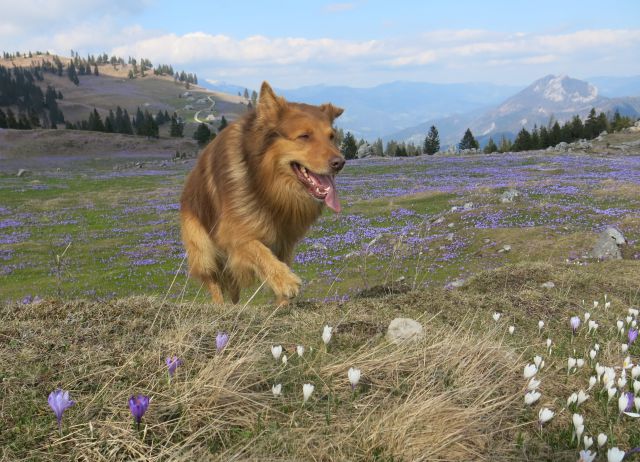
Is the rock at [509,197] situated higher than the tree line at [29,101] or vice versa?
the tree line at [29,101]

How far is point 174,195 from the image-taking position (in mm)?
37781

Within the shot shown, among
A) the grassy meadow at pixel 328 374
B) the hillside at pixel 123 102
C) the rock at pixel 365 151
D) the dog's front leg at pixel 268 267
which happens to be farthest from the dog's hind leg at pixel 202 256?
the hillside at pixel 123 102

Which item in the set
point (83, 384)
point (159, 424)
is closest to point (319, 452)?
point (159, 424)

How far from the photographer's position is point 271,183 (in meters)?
6.09

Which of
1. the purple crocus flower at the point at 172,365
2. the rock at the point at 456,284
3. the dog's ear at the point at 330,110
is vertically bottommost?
the rock at the point at 456,284

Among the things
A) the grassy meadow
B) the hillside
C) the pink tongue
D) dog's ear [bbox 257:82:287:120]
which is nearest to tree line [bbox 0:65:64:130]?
the hillside

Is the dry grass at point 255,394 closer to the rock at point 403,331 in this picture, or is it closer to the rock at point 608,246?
the rock at point 403,331

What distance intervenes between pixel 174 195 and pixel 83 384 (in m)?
36.7

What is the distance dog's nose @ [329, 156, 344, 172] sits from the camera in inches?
215

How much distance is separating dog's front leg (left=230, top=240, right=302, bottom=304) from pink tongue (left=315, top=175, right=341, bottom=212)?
3.22 ft

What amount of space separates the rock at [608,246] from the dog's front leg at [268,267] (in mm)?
11089

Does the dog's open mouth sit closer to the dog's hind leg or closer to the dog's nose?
the dog's nose

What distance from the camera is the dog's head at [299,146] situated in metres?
5.75

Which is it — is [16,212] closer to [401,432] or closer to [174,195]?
[174,195]
